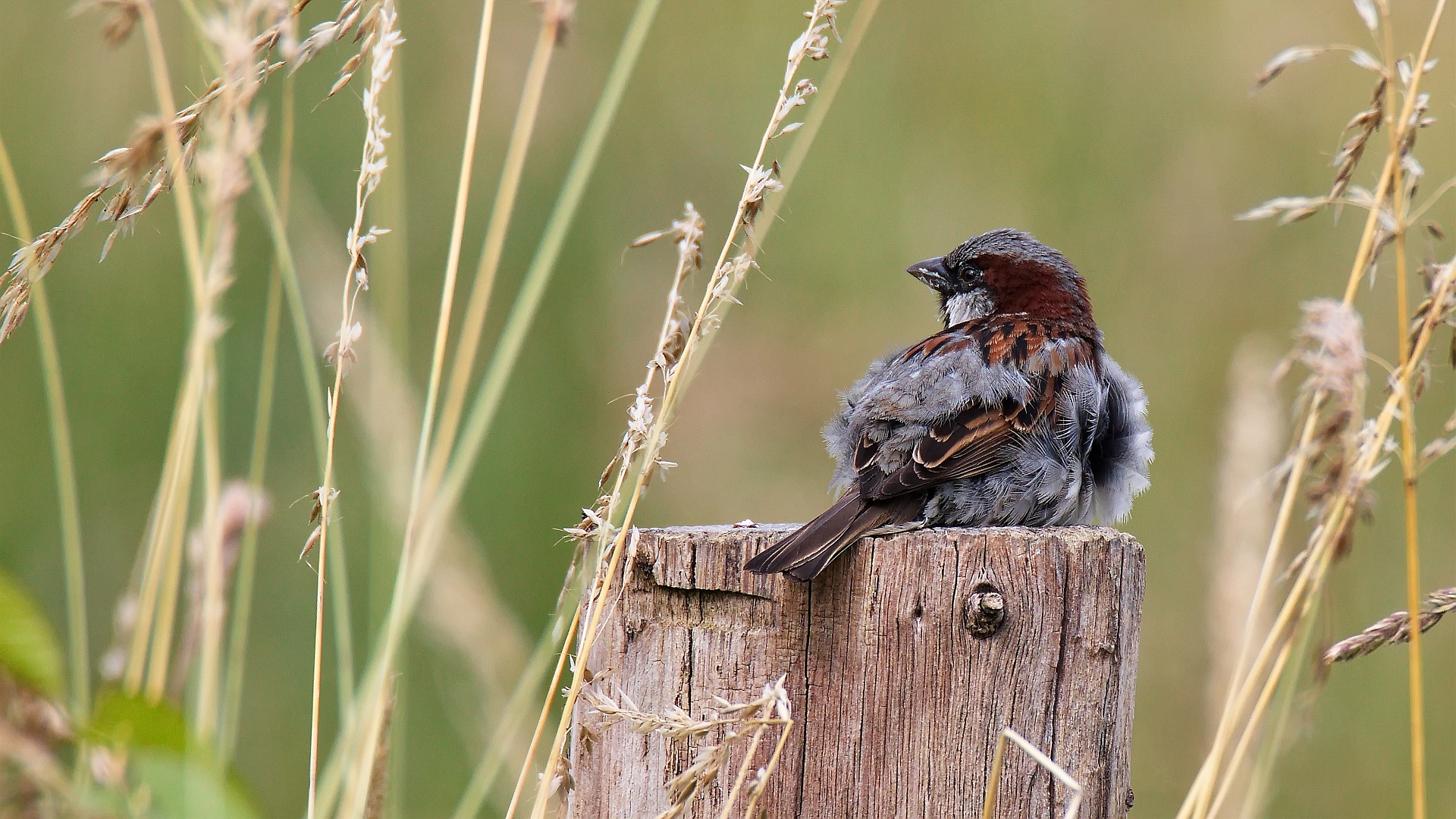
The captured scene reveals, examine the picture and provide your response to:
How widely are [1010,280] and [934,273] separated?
0.26 metres

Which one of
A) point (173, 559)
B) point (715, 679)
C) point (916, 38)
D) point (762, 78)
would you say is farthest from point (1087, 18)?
point (173, 559)

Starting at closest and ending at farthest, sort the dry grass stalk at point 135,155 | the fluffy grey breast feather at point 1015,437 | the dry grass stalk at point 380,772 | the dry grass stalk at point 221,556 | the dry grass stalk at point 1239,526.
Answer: the dry grass stalk at point 135,155
the dry grass stalk at point 221,556
the dry grass stalk at point 380,772
the dry grass stalk at point 1239,526
the fluffy grey breast feather at point 1015,437

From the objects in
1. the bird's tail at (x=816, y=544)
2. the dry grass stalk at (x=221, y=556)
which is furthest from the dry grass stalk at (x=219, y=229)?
the bird's tail at (x=816, y=544)

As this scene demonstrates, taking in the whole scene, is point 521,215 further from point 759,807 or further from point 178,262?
point 759,807

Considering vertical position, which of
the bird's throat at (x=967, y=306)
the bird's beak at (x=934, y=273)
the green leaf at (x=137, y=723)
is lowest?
the green leaf at (x=137, y=723)

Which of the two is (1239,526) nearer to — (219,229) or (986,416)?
(986,416)

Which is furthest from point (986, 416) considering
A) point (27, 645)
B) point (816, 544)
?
point (27, 645)

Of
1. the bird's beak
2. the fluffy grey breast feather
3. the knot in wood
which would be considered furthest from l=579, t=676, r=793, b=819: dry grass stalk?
the bird's beak

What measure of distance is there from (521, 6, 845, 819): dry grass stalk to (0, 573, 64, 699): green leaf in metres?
0.76

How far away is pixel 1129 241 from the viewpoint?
4594 millimetres

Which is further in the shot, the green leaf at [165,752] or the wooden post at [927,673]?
the wooden post at [927,673]

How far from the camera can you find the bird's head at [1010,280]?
11.3 ft

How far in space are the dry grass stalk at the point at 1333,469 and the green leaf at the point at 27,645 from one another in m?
1.30

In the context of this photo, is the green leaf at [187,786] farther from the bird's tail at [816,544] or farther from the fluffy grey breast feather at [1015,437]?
the fluffy grey breast feather at [1015,437]
